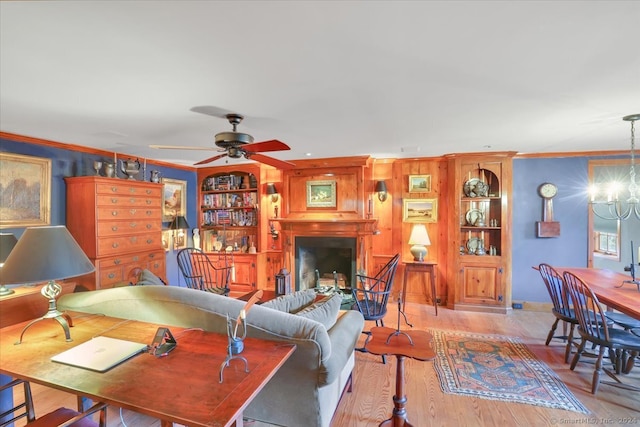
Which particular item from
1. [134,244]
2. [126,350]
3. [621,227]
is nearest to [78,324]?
[126,350]

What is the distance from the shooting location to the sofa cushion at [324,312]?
79.4 inches

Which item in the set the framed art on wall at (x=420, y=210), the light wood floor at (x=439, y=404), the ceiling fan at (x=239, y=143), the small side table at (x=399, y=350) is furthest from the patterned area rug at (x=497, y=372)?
the ceiling fan at (x=239, y=143)

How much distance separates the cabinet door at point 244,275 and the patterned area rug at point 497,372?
3283 millimetres

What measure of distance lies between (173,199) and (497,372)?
216 inches

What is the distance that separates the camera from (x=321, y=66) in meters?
1.81

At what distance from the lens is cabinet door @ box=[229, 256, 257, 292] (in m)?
5.51

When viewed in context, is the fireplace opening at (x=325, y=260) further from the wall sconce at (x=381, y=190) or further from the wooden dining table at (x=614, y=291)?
the wooden dining table at (x=614, y=291)

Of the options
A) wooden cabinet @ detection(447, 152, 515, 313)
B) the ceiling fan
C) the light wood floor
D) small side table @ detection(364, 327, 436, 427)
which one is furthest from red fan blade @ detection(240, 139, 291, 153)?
wooden cabinet @ detection(447, 152, 515, 313)

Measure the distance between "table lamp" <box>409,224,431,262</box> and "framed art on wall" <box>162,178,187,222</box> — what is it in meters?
4.23

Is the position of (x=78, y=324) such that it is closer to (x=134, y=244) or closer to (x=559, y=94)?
(x=134, y=244)

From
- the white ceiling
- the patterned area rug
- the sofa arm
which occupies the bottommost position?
the patterned area rug

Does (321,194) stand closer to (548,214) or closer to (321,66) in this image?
(321,66)

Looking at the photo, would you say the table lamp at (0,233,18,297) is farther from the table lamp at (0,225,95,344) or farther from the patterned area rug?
the patterned area rug

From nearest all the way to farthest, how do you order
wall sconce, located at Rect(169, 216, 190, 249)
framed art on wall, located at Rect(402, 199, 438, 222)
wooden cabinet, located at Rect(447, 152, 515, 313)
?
wooden cabinet, located at Rect(447, 152, 515, 313) < framed art on wall, located at Rect(402, 199, 438, 222) < wall sconce, located at Rect(169, 216, 190, 249)
